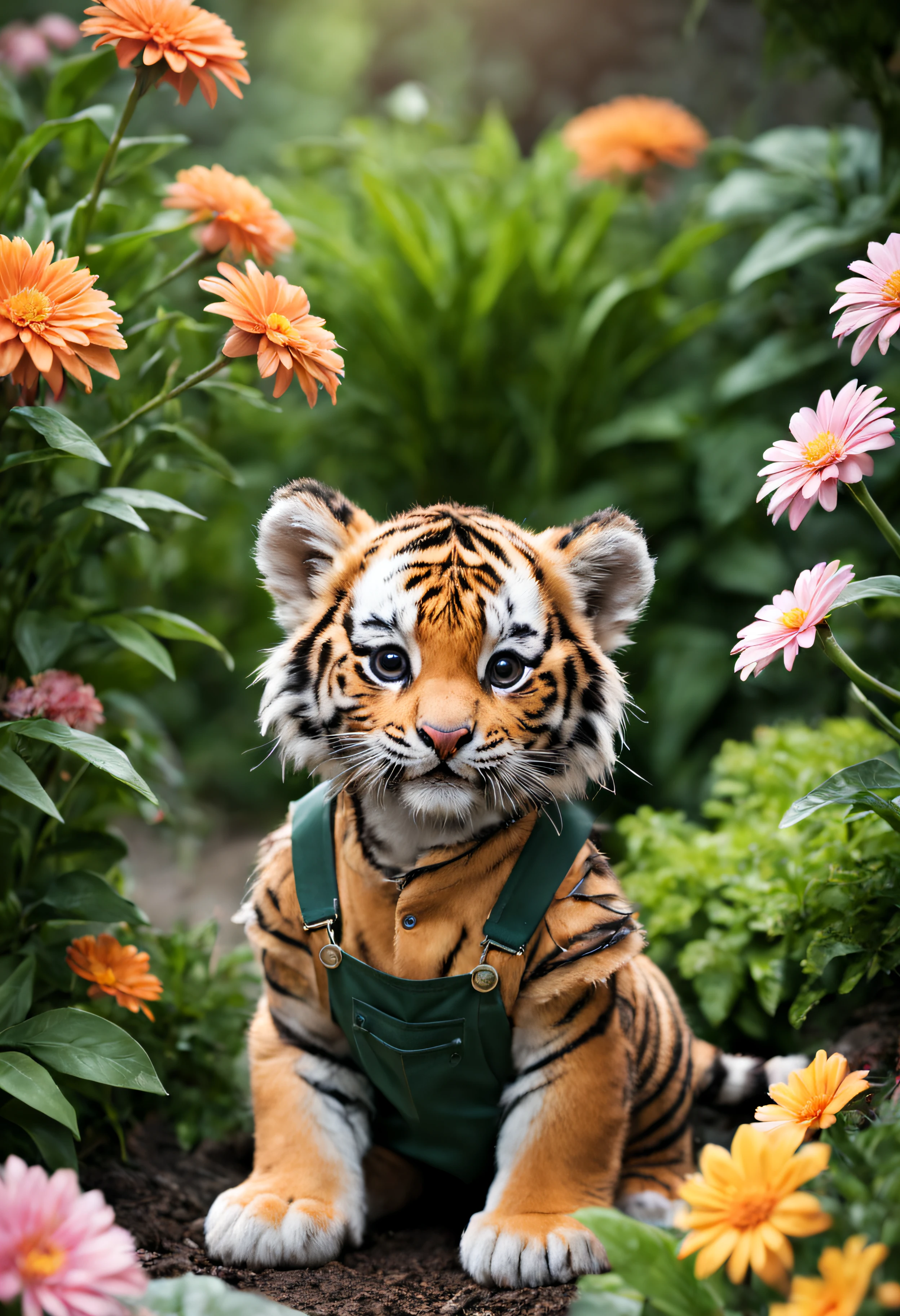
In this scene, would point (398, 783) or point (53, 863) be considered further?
point (53, 863)

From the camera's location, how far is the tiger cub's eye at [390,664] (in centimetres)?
149

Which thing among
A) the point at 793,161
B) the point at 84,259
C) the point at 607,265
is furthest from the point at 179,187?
the point at 607,265

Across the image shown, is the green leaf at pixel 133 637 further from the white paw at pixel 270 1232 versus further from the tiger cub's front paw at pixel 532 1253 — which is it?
the tiger cub's front paw at pixel 532 1253

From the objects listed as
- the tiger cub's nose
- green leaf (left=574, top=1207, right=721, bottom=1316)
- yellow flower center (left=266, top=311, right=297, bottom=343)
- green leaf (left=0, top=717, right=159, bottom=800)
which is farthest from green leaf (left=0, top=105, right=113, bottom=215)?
green leaf (left=574, top=1207, right=721, bottom=1316)

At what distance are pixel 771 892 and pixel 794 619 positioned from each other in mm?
752

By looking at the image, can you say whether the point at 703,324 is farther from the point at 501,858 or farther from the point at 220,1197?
the point at 220,1197

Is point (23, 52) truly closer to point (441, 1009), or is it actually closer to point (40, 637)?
point (40, 637)

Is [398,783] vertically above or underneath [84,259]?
Answer: underneath

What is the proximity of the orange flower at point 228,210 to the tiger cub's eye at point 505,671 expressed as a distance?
0.85m

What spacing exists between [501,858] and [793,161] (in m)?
2.37

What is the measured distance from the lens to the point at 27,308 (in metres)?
1.36

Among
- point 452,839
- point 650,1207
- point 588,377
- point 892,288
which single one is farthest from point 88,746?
point 588,377

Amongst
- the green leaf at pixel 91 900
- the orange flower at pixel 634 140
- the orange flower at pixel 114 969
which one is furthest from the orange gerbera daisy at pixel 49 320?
the orange flower at pixel 634 140

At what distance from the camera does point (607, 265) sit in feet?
12.4
